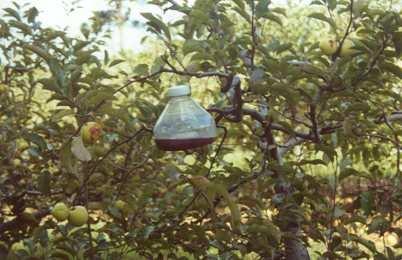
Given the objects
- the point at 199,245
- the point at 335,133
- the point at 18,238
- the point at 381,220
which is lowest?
the point at 18,238

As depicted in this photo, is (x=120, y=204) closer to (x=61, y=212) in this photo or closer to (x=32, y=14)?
(x=61, y=212)

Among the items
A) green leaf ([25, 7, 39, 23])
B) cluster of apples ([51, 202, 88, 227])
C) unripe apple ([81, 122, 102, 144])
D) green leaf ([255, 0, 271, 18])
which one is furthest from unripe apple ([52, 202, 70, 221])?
green leaf ([25, 7, 39, 23])

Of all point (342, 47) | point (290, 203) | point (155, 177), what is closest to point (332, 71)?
point (342, 47)

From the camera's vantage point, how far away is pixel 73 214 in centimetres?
207

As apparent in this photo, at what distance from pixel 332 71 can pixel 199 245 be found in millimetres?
868

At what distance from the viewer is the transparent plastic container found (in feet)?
5.80

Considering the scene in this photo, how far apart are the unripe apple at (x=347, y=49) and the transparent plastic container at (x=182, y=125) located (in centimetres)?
58

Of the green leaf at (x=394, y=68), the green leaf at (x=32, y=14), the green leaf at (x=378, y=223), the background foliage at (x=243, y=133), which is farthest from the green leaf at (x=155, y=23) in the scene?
the green leaf at (x=32, y=14)

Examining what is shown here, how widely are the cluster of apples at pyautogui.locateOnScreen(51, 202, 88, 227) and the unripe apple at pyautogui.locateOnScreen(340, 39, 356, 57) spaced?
3.37ft

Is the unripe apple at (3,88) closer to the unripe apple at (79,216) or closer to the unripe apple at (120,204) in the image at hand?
the unripe apple at (120,204)

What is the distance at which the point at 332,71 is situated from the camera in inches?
82.2

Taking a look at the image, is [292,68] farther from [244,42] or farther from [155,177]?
[155,177]

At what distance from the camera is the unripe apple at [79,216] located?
2.05 m

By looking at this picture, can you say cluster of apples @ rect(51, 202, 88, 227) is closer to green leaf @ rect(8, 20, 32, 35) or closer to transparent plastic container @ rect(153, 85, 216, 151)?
transparent plastic container @ rect(153, 85, 216, 151)
